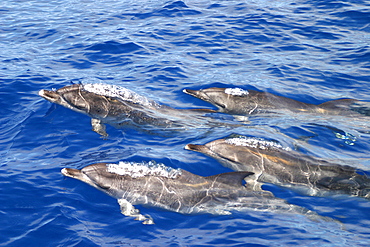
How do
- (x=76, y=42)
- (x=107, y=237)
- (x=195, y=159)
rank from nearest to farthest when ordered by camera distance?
1. (x=107, y=237)
2. (x=195, y=159)
3. (x=76, y=42)

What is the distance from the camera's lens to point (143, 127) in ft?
37.8

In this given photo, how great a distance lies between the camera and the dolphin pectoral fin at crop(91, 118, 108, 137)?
1134cm

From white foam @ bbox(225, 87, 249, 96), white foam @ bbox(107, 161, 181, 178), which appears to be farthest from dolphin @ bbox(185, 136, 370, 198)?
white foam @ bbox(225, 87, 249, 96)

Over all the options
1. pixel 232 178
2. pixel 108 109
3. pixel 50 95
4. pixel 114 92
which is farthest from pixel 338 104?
pixel 50 95

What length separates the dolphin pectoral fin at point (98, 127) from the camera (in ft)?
37.2

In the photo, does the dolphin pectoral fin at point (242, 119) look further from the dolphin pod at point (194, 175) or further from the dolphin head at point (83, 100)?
the dolphin head at point (83, 100)

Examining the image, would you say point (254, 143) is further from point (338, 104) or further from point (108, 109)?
point (338, 104)

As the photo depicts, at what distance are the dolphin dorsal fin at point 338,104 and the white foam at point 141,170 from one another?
6.58 m

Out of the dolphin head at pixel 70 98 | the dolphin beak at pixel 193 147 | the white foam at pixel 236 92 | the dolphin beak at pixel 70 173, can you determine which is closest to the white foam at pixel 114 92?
the dolphin head at pixel 70 98

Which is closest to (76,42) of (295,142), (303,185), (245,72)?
(245,72)

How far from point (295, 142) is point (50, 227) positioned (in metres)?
6.52

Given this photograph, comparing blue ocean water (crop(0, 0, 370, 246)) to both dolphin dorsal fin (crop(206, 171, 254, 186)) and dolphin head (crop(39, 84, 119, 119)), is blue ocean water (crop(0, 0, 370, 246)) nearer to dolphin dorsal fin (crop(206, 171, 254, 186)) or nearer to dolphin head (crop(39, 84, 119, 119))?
dolphin head (crop(39, 84, 119, 119))

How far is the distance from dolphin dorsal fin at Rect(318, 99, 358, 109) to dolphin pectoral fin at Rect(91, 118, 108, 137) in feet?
22.3

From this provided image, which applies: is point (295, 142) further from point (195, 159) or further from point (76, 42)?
point (76, 42)
